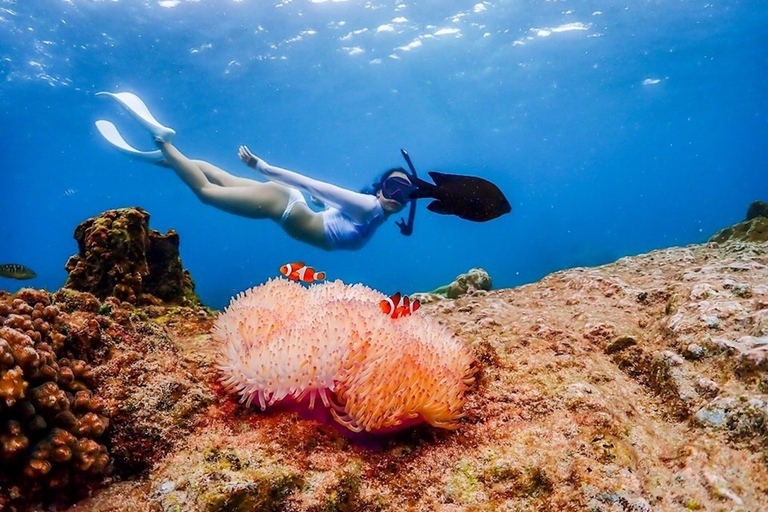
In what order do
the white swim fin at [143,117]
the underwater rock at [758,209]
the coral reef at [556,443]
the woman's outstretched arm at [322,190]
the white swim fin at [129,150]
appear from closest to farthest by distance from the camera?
the coral reef at [556,443] < the woman's outstretched arm at [322,190] < the white swim fin at [143,117] < the white swim fin at [129,150] < the underwater rock at [758,209]

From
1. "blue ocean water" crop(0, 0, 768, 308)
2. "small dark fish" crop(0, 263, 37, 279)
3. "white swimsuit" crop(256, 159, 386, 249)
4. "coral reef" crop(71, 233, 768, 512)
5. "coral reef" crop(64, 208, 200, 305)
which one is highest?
"blue ocean water" crop(0, 0, 768, 308)

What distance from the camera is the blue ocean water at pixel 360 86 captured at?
2006cm

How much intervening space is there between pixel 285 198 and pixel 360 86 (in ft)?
79.8

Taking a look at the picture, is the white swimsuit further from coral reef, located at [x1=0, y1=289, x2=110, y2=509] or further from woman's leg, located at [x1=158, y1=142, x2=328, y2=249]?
coral reef, located at [x1=0, y1=289, x2=110, y2=509]

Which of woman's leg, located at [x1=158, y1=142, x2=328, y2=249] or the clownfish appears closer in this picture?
the clownfish

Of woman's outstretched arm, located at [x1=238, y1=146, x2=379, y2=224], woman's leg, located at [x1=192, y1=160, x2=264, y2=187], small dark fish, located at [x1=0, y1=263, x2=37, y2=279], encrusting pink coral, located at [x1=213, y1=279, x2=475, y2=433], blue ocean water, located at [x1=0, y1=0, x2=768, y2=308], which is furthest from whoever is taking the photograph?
blue ocean water, located at [x1=0, y1=0, x2=768, y2=308]

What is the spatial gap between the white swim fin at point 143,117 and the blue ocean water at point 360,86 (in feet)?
33.1

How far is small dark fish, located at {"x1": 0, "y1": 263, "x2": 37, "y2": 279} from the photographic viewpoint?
5.35 m

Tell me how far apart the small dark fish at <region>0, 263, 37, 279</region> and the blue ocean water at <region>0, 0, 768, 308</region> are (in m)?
12.9

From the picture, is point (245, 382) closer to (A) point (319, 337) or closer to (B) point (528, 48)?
(A) point (319, 337)

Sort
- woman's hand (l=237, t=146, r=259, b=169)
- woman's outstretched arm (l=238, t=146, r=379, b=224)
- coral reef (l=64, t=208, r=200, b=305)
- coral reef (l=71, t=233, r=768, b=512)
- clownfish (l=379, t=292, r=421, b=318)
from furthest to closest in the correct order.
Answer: woman's hand (l=237, t=146, r=259, b=169) → woman's outstretched arm (l=238, t=146, r=379, b=224) → coral reef (l=64, t=208, r=200, b=305) → clownfish (l=379, t=292, r=421, b=318) → coral reef (l=71, t=233, r=768, b=512)

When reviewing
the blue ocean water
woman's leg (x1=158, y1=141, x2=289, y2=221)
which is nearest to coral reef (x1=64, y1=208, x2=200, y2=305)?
woman's leg (x1=158, y1=141, x2=289, y2=221)

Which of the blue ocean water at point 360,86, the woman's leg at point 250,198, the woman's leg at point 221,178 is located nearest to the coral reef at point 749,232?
the woman's leg at point 250,198

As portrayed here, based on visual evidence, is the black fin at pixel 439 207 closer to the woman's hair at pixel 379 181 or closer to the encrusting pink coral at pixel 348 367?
the woman's hair at pixel 379 181
